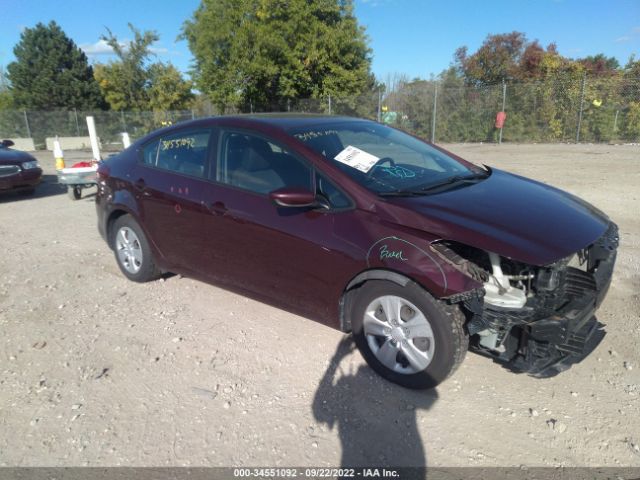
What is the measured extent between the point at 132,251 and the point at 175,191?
110 cm

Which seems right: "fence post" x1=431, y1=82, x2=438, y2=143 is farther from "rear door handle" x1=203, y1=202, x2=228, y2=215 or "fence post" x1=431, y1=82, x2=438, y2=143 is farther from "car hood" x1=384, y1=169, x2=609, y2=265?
"rear door handle" x1=203, y1=202, x2=228, y2=215

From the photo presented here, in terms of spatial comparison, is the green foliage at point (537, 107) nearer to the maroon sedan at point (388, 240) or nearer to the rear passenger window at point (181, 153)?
the maroon sedan at point (388, 240)

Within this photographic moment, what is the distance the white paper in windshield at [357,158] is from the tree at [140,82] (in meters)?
30.6

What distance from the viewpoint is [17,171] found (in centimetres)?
914

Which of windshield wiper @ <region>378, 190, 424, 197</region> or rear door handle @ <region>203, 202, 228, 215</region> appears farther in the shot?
rear door handle @ <region>203, 202, 228, 215</region>

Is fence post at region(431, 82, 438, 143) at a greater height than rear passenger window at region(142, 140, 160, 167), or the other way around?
fence post at region(431, 82, 438, 143)

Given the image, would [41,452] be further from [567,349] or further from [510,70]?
[510,70]

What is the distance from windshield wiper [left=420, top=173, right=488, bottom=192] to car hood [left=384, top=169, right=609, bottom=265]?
0.11 metres

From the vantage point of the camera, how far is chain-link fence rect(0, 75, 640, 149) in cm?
1772

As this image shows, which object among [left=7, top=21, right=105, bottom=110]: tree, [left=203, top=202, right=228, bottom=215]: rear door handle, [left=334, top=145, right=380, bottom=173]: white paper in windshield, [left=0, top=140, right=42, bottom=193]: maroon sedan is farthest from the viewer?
[left=7, top=21, right=105, bottom=110]: tree

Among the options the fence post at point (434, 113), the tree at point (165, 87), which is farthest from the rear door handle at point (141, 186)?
the tree at point (165, 87)

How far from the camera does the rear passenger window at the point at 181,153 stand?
3.96 m

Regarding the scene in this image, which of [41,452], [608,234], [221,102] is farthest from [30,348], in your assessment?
[221,102]

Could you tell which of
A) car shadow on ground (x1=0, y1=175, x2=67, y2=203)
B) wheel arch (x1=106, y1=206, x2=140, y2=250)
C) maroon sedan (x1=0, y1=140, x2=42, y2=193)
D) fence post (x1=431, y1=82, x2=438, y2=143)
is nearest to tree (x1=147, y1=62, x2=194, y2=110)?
fence post (x1=431, y1=82, x2=438, y2=143)
